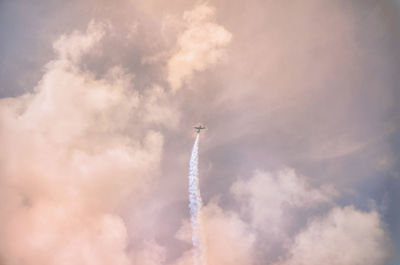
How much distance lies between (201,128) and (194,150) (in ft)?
33.6

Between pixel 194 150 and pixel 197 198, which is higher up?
pixel 194 150

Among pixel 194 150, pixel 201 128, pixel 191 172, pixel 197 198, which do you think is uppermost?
pixel 201 128

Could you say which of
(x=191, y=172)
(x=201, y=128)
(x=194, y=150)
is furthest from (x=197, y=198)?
(x=201, y=128)

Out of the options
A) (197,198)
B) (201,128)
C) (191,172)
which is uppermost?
(201,128)

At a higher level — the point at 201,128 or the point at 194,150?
the point at 201,128

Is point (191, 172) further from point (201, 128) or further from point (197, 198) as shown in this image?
point (201, 128)

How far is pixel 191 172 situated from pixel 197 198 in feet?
37.4

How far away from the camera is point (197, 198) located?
4085 inches

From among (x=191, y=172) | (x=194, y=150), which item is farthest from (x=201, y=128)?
(x=191, y=172)

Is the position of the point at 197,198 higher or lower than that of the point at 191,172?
lower

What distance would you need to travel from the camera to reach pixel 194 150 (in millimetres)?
104812

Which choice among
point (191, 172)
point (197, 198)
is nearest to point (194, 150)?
point (191, 172)

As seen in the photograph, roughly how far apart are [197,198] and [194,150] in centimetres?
2075

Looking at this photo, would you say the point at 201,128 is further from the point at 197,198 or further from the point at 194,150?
the point at 197,198
